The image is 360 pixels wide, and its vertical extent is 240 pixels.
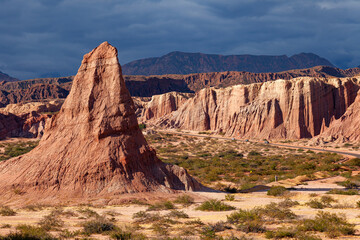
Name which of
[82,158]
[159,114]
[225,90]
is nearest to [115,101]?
[82,158]

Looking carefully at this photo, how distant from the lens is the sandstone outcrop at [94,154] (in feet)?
60.6

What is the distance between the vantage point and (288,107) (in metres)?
75.8

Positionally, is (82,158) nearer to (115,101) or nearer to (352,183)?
(115,101)

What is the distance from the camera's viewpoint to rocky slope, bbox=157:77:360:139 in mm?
73125

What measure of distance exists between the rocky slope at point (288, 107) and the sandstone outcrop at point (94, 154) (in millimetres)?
57122

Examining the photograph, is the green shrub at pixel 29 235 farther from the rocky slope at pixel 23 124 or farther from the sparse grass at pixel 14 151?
the rocky slope at pixel 23 124

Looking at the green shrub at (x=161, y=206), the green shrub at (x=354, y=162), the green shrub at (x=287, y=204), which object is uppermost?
the green shrub at (x=161, y=206)

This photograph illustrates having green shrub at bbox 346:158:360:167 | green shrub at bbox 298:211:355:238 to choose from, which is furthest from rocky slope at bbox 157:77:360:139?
green shrub at bbox 298:211:355:238

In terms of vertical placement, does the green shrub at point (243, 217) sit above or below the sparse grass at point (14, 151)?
above

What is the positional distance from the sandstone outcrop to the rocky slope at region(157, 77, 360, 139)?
5712 centimetres

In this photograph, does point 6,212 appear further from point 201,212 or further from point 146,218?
point 201,212

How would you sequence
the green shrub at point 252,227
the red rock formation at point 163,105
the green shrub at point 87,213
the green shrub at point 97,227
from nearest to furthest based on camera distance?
1. the green shrub at point 97,227
2. the green shrub at point 252,227
3. the green shrub at point 87,213
4. the red rock formation at point 163,105

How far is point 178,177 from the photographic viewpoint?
21609mm

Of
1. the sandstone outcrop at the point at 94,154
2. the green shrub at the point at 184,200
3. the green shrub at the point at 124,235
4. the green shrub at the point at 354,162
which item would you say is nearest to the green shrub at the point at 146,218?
the green shrub at the point at 124,235
